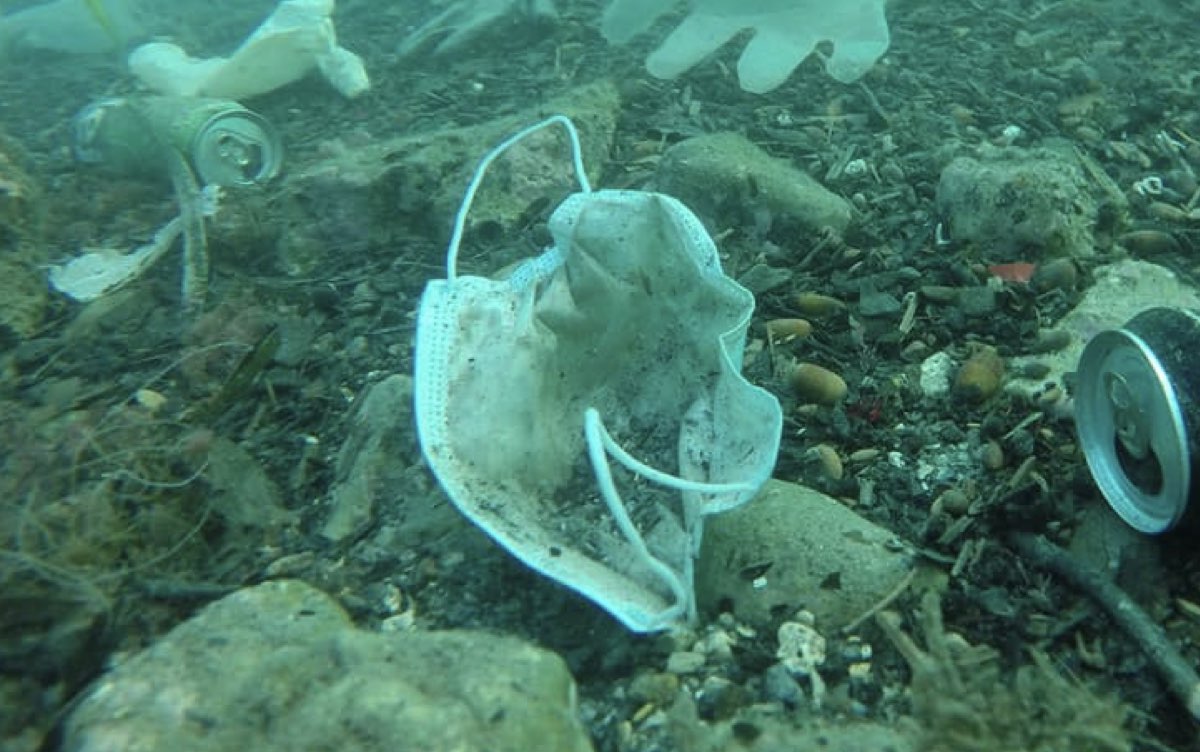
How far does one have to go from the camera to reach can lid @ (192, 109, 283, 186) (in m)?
4.55

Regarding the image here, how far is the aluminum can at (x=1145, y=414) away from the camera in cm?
189

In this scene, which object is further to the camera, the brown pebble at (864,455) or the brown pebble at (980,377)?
the brown pebble at (980,377)

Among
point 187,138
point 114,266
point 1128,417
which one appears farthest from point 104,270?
point 1128,417

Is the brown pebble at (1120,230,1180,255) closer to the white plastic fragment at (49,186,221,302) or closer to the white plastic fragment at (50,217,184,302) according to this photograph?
the white plastic fragment at (49,186,221,302)

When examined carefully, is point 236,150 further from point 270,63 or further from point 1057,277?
point 1057,277

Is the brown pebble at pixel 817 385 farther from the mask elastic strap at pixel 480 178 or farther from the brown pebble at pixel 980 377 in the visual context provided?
the mask elastic strap at pixel 480 178

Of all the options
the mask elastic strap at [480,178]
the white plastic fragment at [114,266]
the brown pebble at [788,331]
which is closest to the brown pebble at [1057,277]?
the brown pebble at [788,331]

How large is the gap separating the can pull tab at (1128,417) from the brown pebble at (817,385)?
2.51 ft

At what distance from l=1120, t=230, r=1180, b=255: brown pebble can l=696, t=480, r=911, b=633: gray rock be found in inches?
70.4

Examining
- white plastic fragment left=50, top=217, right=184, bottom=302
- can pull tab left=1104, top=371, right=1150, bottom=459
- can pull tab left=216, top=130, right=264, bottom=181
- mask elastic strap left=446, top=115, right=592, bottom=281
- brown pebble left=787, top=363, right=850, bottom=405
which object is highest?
mask elastic strap left=446, top=115, right=592, bottom=281

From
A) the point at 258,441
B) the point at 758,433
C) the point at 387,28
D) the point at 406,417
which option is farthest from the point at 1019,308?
the point at 387,28

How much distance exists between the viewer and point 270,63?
5543 mm

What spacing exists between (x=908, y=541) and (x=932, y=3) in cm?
481

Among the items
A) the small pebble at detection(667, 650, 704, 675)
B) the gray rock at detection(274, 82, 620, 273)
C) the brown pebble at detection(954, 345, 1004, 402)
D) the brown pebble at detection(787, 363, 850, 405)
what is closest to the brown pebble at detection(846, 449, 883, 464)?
the brown pebble at detection(787, 363, 850, 405)
